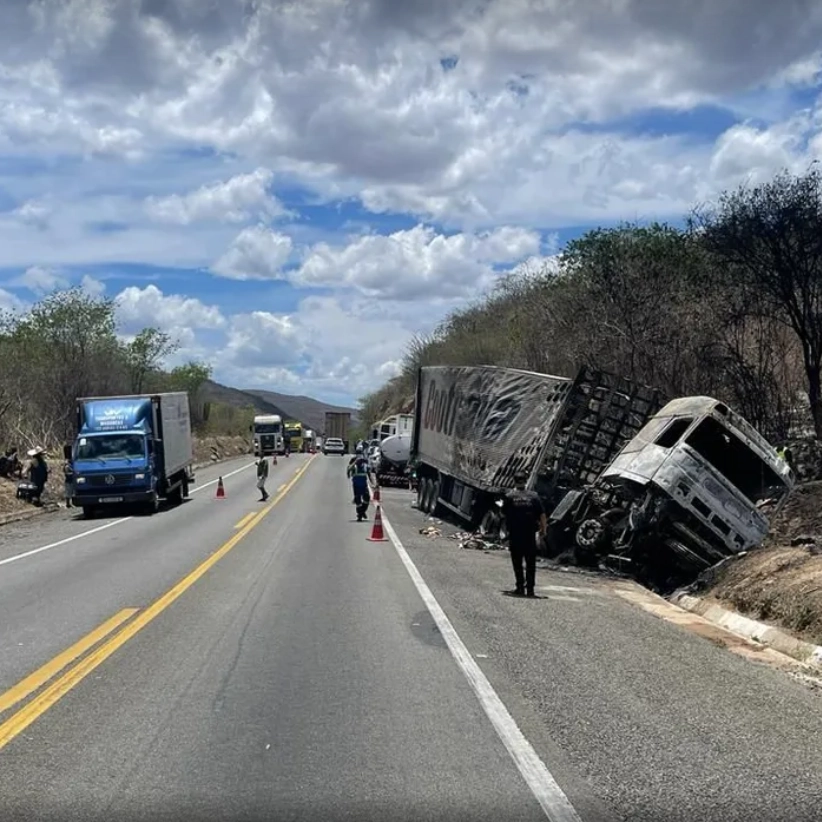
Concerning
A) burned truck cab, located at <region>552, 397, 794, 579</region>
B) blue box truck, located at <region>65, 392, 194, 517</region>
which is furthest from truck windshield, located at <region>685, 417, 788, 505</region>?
blue box truck, located at <region>65, 392, 194, 517</region>

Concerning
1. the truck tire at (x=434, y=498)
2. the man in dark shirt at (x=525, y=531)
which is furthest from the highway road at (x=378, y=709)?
the truck tire at (x=434, y=498)

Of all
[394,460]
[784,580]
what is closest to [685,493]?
[784,580]

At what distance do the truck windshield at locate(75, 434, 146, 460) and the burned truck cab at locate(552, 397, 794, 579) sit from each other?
15.5 m

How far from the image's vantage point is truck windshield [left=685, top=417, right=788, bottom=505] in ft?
54.3

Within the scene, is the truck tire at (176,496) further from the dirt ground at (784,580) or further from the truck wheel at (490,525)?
the dirt ground at (784,580)

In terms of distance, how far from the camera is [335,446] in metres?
96.1

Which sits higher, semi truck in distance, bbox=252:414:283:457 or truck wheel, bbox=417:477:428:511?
semi truck in distance, bbox=252:414:283:457

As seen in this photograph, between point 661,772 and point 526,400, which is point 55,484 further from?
point 661,772

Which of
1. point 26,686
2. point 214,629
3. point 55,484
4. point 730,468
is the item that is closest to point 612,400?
point 730,468

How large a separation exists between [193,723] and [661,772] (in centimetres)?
299

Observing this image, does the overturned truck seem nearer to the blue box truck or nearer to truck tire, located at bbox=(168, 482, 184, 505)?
the blue box truck

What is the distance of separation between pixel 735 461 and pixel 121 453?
59.3 ft

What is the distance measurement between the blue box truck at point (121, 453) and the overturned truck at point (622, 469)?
A: 9.55 metres

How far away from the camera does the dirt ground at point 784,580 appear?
11383 mm
